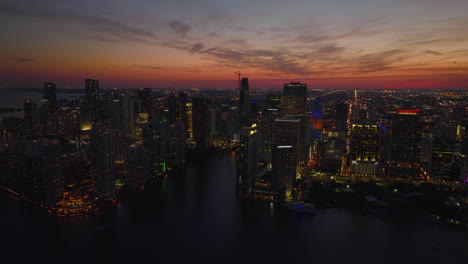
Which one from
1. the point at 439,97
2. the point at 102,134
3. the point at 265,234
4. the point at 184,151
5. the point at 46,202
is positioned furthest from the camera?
the point at 439,97

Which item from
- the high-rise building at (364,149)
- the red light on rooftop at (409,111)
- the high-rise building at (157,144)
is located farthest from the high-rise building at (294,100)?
the high-rise building at (157,144)

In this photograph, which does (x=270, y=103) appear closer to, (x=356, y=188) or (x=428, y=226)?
(x=356, y=188)

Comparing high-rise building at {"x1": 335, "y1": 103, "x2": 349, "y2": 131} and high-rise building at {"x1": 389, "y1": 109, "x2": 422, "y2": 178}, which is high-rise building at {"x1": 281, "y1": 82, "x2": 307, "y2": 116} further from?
high-rise building at {"x1": 389, "y1": 109, "x2": 422, "y2": 178}

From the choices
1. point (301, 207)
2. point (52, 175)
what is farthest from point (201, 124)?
point (301, 207)

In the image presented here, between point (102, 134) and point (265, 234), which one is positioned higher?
point (102, 134)

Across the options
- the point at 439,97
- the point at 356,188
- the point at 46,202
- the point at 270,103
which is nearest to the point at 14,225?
the point at 46,202

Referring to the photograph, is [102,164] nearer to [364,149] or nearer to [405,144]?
[364,149]

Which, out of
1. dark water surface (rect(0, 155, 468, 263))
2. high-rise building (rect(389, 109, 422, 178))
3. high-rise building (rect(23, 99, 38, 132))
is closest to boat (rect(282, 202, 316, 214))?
dark water surface (rect(0, 155, 468, 263))
